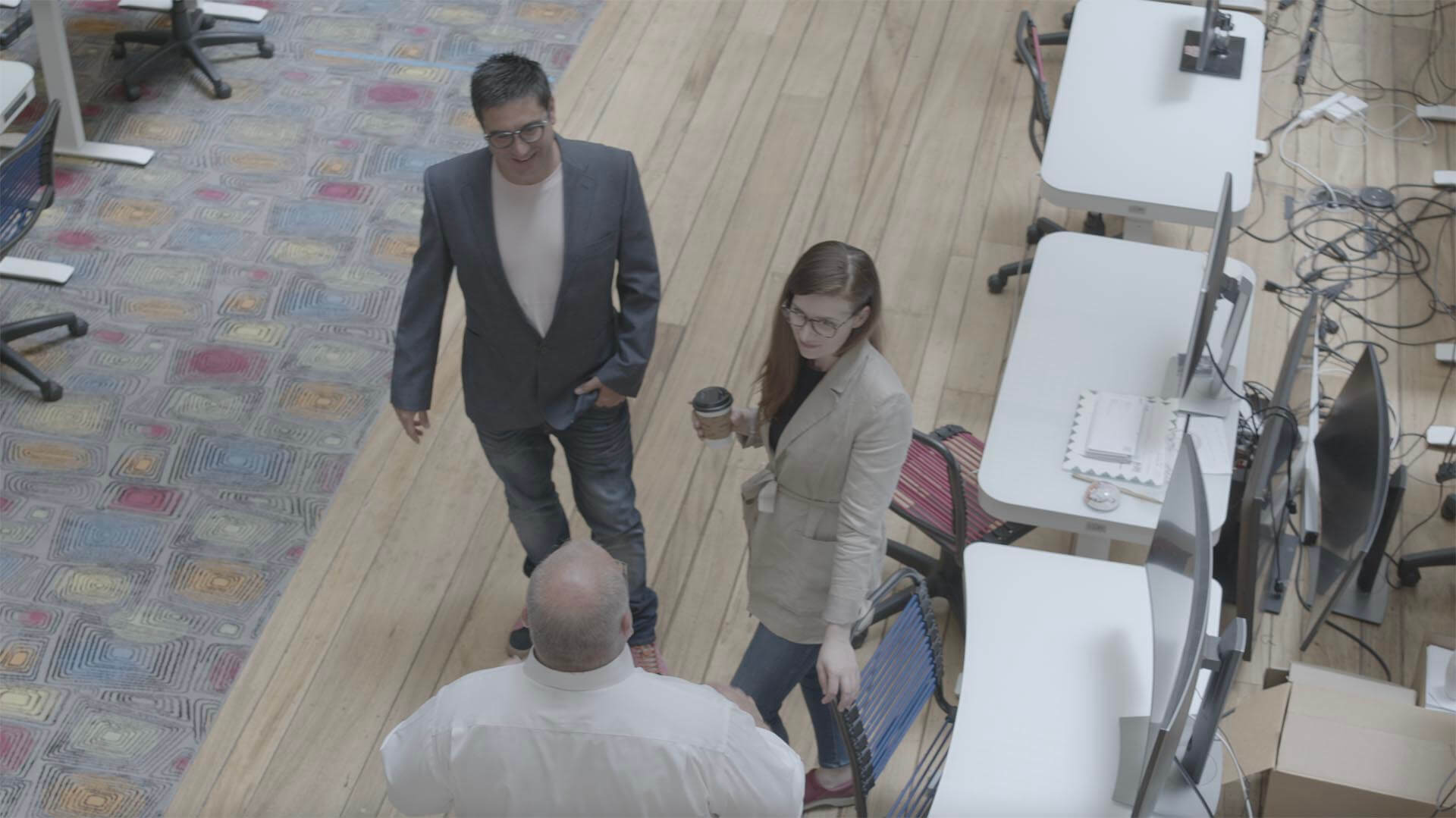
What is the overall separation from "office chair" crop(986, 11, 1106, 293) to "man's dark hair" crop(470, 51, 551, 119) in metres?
1.93

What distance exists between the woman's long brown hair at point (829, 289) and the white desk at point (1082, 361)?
0.78 metres

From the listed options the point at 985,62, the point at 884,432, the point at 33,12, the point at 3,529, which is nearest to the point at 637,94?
the point at 985,62

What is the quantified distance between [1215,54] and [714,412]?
8.27 ft

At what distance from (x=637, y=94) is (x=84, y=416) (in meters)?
2.40

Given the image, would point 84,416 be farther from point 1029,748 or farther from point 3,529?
point 1029,748

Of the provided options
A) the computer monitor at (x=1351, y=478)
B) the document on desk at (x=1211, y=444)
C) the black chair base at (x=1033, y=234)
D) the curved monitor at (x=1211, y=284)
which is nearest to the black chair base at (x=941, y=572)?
the document on desk at (x=1211, y=444)

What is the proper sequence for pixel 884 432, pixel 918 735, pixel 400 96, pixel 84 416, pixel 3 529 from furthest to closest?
pixel 400 96 → pixel 84 416 → pixel 3 529 → pixel 918 735 → pixel 884 432

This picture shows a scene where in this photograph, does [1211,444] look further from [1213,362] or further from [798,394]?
[798,394]

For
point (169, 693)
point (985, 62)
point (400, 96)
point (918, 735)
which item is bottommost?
point (169, 693)

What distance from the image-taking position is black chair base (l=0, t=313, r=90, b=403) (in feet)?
14.9

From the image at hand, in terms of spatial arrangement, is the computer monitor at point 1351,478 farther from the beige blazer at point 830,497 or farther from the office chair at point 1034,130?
the office chair at point 1034,130

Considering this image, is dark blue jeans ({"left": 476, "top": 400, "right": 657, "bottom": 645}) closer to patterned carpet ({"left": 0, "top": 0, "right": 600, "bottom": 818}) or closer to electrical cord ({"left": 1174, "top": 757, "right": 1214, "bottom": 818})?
patterned carpet ({"left": 0, "top": 0, "right": 600, "bottom": 818})

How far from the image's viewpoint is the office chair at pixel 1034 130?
4.57 m

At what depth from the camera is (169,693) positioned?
3.79 meters
